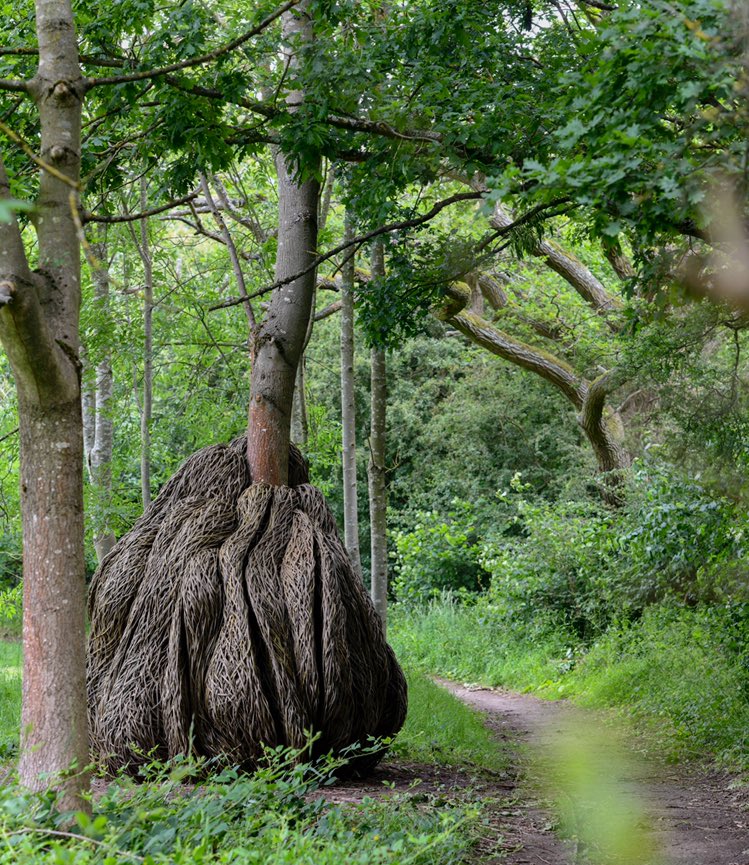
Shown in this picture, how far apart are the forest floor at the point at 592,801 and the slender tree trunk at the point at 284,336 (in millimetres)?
2417

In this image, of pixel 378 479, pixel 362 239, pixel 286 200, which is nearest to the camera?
pixel 362 239

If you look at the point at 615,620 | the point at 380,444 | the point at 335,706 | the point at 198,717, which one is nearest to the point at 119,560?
the point at 198,717

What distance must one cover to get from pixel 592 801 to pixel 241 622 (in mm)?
2825

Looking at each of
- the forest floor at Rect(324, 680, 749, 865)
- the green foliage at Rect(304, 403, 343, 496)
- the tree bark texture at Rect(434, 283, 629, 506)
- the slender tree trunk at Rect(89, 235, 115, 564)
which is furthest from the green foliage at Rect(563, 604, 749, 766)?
the slender tree trunk at Rect(89, 235, 115, 564)

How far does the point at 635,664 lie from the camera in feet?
39.3

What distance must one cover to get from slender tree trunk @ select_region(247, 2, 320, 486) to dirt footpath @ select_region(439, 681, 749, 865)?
117 inches

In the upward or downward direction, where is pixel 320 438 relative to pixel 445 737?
upward

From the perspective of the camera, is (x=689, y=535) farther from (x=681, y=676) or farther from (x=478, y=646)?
(x=478, y=646)

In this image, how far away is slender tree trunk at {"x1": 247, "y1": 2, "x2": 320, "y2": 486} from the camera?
23.9 feet

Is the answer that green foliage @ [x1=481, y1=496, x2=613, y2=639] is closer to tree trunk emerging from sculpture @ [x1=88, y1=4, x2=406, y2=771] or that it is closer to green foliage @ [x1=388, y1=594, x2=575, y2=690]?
green foliage @ [x1=388, y1=594, x2=575, y2=690]

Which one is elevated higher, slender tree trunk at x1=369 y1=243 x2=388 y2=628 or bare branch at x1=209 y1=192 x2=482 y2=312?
bare branch at x1=209 y1=192 x2=482 y2=312

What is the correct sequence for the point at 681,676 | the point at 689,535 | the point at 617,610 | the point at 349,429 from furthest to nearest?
the point at 617,610 < the point at 681,676 < the point at 349,429 < the point at 689,535

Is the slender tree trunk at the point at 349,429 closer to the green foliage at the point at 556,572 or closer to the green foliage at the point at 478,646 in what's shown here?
the green foliage at the point at 556,572

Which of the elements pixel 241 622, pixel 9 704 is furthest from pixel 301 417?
pixel 241 622
